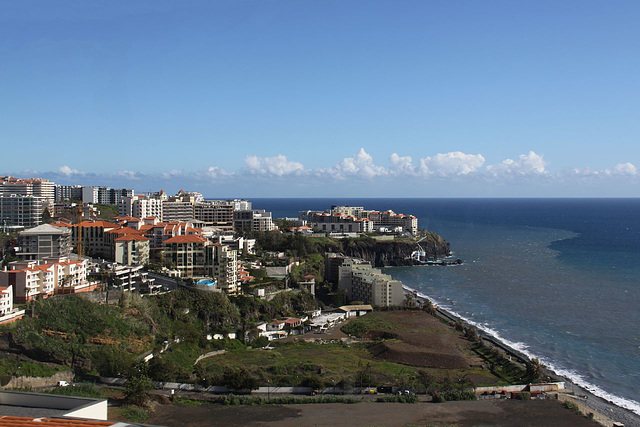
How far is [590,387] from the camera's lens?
2478cm

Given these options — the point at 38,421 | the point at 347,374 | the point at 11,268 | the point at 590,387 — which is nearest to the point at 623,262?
the point at 590,387

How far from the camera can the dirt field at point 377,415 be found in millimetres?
19734

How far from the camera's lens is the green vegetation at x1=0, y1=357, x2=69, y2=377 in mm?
21922

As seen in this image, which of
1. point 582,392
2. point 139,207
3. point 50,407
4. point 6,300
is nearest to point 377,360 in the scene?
point 582,392

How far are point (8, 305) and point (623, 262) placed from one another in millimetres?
59700

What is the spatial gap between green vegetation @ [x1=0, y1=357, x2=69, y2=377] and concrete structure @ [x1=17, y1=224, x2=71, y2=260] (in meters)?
13.6

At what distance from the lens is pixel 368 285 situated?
1796 inches

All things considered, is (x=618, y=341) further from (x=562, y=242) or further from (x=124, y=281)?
(x=562, y=242)

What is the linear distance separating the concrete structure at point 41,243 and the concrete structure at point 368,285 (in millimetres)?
22648

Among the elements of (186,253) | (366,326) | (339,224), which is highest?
(339,224)

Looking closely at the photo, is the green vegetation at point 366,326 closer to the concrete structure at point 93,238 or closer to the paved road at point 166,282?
the paved road at point 166,282

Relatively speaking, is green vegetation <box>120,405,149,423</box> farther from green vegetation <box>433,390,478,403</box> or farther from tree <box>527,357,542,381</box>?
tree <box>527,357,542,381</box>

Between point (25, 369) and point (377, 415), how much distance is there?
46.3ft

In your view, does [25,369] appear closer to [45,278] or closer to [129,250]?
[45,278]
